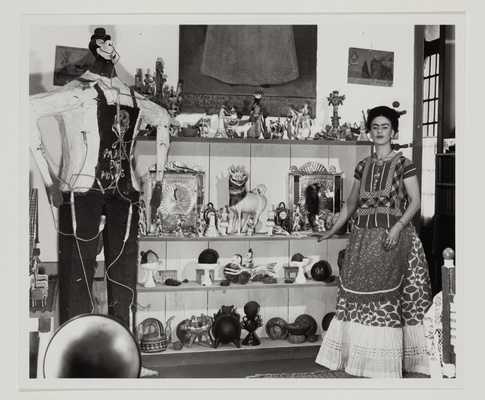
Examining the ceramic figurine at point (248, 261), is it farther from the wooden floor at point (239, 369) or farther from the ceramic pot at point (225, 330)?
the wooden floor at point (239, 369)

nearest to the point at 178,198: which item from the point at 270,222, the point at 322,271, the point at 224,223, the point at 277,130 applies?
the point at 224,223

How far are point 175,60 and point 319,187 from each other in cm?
112

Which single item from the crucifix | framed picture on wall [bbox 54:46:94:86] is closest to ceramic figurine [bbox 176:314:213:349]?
the crucifix

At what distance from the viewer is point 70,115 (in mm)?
3301

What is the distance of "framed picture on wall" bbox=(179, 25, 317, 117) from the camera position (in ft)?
11.6

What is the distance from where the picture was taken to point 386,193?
3.39 meters

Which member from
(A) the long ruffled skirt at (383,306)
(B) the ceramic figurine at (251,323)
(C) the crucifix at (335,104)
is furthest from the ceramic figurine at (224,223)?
(C) the crucifix at (335,104)

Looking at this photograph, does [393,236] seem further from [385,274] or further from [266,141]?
[266,141]

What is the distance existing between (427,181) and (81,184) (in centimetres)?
210

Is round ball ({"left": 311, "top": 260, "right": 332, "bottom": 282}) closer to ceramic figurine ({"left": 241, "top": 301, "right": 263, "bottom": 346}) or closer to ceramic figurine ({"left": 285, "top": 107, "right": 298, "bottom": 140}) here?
ceramic figurine ({"left": 241, "top": 301, "right": 263, "bottom": 346})

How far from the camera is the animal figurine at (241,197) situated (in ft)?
12.1

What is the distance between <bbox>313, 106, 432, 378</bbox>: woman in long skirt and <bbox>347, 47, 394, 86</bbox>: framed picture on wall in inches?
20.3

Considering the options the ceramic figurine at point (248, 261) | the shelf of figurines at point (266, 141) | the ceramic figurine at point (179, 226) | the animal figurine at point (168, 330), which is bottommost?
the animal figurine at point (168, 330)
